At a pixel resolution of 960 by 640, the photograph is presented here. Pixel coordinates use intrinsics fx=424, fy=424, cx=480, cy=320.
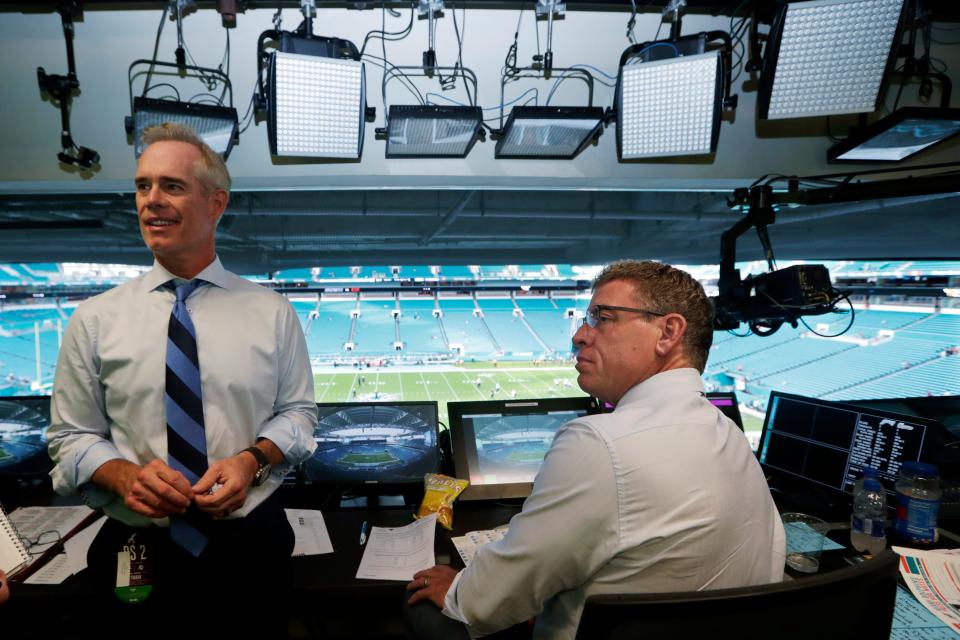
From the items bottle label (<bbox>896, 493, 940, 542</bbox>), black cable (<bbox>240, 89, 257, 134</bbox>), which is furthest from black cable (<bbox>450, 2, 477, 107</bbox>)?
bottle label (<bbox>896, 493, 940, 542</bbox>)

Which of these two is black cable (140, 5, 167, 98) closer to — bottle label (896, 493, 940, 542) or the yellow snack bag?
the yellow snack bag

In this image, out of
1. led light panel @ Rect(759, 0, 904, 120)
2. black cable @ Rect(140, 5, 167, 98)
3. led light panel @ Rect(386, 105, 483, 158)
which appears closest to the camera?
led light panel @ Rect(759, 0, 904, 120)

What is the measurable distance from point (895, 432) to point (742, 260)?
472 centimetres

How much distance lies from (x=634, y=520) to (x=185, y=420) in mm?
1045

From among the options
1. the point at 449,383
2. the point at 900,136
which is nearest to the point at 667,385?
the point at 900,136

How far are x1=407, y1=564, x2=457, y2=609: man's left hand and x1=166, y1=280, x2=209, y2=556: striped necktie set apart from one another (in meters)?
0.53

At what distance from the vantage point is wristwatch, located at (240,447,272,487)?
1046 millimetres

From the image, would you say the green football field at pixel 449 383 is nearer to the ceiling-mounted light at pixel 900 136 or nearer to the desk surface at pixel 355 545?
the ceiling-mounted light at pixel 900 136

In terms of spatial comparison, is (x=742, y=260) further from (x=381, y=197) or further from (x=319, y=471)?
(x=319, y=471)

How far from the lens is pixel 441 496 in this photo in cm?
177

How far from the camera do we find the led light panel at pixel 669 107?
6.28 ft

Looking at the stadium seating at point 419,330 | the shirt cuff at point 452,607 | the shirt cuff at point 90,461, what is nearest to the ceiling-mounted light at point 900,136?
the shirt cuff at point 452,607

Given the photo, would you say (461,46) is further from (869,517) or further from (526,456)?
(869,517)

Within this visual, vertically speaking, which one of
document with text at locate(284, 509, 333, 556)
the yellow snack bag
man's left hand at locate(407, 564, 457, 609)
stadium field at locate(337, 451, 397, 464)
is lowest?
document with text at locate(284, 509, 333, 556)
